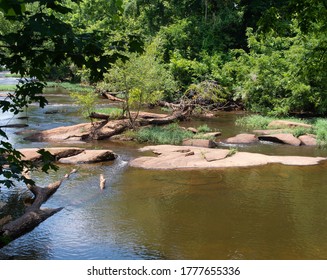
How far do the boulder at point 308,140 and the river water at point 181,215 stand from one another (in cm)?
359

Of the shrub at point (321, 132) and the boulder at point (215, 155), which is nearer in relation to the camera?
the boulder at point (215, 155)

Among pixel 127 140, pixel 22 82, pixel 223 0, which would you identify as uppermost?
pixel 223 0

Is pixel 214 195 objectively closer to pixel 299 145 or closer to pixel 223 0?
pixel 299 145

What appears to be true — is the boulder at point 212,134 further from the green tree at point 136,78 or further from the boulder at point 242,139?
the green tree at point 136,78

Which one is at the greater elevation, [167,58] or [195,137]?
[167,58]

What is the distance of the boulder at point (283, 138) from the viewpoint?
16328 millimetres

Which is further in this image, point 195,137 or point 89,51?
point 195,137

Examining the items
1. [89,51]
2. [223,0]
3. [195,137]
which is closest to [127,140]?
[195,137]

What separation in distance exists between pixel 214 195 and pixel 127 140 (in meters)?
7.70

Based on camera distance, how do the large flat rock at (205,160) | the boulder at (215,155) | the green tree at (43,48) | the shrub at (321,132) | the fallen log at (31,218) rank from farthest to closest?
the shrub at (321,132), the boulder at (215,155), the large flat rock at (205,160), the fallen log at (31,218), the green tree at (43,48)

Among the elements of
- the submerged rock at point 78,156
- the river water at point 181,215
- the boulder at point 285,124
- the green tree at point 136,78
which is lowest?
the river water at point 181,215

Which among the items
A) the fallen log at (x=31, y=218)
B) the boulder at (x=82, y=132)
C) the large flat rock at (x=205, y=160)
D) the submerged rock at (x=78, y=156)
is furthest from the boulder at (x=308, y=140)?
the fallen log at (x=31, y=218)

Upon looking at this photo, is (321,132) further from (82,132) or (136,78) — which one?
(82,132)

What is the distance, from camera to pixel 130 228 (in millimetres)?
8086
